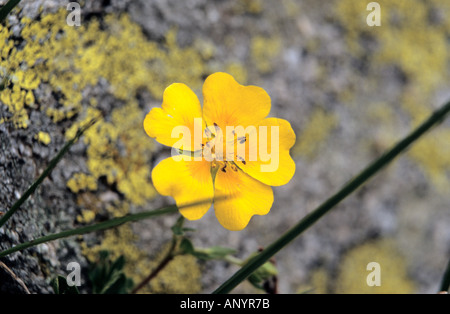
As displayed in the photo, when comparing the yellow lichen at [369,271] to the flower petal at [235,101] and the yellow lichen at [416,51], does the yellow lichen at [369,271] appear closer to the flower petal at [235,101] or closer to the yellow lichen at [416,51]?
the yellow lichen at [416,51]

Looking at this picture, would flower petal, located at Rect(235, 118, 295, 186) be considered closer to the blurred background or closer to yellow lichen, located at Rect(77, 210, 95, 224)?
the blurred background

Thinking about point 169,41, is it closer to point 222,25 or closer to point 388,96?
point 222,25

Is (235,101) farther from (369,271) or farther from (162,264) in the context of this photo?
(369,271)

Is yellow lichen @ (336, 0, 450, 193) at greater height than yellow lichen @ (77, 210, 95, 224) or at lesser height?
greater

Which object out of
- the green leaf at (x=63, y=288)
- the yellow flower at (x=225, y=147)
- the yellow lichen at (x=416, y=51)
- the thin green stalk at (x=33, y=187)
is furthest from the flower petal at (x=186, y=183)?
the yellow lichen at (x=416, y=51)

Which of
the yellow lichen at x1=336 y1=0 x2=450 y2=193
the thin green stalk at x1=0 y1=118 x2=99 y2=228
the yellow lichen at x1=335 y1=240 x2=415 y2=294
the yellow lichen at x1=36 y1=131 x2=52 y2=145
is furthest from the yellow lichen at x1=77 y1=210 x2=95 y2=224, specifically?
the yellow lichen at x1=336 y1=0 x2=450 y2=193

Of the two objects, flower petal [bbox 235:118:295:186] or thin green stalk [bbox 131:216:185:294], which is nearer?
flower petal [bbox 235:118:295:186]

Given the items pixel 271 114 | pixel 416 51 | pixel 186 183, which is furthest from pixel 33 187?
pixel 416 51

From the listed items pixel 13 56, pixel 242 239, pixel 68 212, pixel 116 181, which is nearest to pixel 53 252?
pixel 68 212
